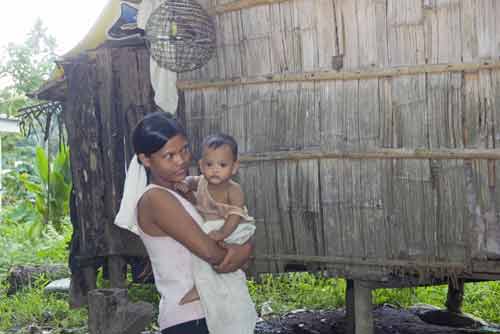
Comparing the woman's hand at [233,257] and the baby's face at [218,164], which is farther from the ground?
the baby's face at [218,164]

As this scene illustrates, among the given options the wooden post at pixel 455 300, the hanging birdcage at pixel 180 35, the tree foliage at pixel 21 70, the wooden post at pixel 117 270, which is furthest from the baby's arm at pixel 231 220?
the tree foliage at pixel 21 70

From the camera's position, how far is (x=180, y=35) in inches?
179

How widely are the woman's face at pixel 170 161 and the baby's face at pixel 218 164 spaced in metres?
0.52

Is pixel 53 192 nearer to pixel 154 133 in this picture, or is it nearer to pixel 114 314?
pixel 154 133

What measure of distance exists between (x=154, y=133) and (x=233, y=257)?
0.57m

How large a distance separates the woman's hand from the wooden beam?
2.49 m

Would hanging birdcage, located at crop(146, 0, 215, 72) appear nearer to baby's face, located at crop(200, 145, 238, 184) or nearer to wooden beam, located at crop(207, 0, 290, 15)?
wooden beam, located at crop(207, 0, 290, 15)

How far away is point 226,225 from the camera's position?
2.66 metres

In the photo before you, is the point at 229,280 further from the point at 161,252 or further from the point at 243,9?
the point at 243,9

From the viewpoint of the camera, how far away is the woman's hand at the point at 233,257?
2375 millimetres

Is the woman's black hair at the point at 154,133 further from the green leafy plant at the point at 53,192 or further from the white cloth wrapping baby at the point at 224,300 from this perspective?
the green leafy plant at the point at 53,192

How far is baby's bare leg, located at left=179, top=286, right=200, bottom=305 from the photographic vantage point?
2.35 meters

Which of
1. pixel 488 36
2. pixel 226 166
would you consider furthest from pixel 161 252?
pixel 488 36

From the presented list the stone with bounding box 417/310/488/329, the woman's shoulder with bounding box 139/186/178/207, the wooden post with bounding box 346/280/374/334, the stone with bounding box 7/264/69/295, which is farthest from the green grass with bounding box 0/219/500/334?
the woman's shoulder with bounding box 139/186/178/207
